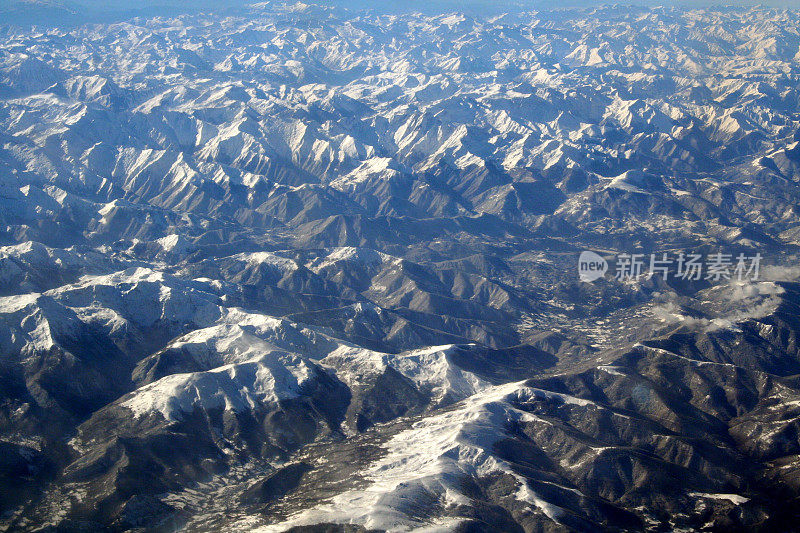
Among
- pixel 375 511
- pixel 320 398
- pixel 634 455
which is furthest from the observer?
pixel 320 398

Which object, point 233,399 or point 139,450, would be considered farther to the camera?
point 233,399

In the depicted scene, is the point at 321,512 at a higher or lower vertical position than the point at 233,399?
lower

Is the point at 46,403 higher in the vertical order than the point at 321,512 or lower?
higher

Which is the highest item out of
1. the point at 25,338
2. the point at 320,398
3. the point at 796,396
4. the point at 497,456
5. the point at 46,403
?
the point at 25,338

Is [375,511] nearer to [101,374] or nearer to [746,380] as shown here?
[101,374]

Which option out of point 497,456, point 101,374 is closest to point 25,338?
point 101,374

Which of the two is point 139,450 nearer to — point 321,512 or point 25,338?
point 321,512

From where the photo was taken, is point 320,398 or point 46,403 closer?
point 46,403

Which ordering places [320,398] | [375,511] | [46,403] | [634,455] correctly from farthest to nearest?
[320,398] → [46,403] → [634,455] → [375,511]

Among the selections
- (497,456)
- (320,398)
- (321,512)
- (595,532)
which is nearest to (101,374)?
(320,398)
